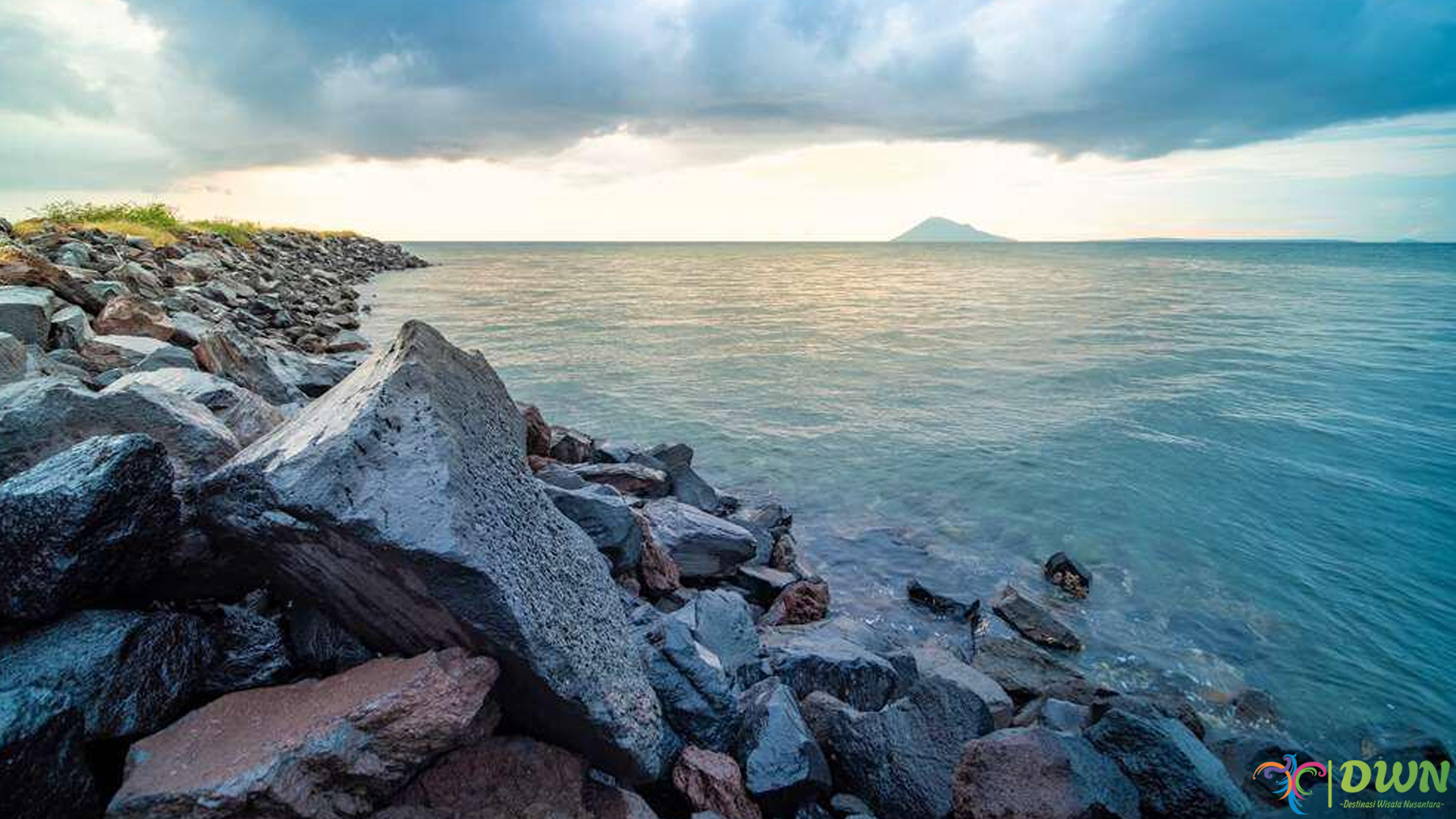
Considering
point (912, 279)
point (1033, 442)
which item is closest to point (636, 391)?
point (1033, 442)

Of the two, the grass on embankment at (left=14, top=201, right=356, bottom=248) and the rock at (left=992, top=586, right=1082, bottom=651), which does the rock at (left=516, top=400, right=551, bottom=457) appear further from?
the grass on embankment at (left=14, top=201, right=356, bottom=248)

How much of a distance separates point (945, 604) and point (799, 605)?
6.65 ft

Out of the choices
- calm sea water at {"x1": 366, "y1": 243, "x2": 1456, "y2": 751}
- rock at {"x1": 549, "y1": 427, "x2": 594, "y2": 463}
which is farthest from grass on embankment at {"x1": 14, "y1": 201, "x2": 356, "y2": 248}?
rock at {"x1": 549, "y1": 427, "x2": 594, "y2": 463}

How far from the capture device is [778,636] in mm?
6680

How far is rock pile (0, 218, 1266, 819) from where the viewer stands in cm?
311

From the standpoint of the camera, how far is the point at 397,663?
3494 millimetres

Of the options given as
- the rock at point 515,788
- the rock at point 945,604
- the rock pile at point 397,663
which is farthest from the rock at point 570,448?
the rock at point 515,788

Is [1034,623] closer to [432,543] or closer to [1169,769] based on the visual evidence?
[1169,769]

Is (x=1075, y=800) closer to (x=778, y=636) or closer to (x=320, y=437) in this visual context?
(x=778, y=636)

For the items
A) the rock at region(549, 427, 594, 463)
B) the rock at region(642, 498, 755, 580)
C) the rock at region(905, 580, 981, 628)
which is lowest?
the rock at region(905, 580, 981, 628)

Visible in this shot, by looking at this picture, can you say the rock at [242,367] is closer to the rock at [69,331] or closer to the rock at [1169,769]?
the rock at [69,331]

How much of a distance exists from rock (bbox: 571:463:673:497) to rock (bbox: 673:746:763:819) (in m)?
5.44

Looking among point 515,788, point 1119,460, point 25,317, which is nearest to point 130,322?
point 25,317

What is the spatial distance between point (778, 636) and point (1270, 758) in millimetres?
4365
